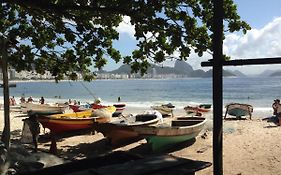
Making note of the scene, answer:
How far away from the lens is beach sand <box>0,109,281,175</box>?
1241cm

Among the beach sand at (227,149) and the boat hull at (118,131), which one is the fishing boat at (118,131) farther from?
the beach sand at (227,149)

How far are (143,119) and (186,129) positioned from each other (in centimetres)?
311

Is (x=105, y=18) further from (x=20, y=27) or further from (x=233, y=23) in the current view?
(x=233, y=23)

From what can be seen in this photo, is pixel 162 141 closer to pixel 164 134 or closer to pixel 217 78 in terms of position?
pixel 164 134

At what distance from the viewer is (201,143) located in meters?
16.2

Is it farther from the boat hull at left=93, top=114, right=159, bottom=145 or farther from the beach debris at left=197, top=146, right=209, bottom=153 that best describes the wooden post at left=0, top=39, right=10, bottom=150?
the beach debris at left=197, top=146, right=209, bottom=153

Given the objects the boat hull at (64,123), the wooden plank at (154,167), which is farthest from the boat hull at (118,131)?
the wooden plank at (154,167)

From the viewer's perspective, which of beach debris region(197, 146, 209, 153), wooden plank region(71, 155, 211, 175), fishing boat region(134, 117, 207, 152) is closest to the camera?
wooden plank region(71, 155, 211, 175)

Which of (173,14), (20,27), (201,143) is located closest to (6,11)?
(20,27)

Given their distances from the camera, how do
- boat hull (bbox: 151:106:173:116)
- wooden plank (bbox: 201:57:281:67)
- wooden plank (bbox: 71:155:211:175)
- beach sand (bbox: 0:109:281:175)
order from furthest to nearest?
boat hull (bbox: 151:106:173:116), beach sand (bbox: 0:109:281:175), wooden plank (bbox: 201:57:281:67), wooden plank (bbox: 71:155:211:175)

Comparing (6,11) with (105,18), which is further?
(6,11)

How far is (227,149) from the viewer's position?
15031 mm

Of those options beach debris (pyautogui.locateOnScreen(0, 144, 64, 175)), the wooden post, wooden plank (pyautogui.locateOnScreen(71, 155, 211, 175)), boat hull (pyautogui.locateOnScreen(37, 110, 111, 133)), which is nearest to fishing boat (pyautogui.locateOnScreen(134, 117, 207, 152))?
boat hull (pyautogui.locateOnScreen(37, 110, 111, 133))

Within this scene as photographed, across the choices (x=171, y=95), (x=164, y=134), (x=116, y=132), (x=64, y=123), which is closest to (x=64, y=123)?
(x=64, y=123)
